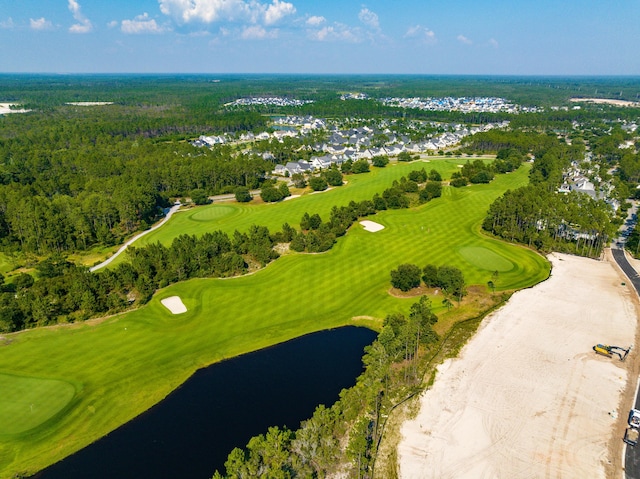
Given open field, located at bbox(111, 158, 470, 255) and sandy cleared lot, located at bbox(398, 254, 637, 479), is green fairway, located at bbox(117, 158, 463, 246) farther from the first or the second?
sandy cleared lot, located at bbox(398, 254, 637, 479)

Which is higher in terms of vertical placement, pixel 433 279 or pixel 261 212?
pixel 433 279

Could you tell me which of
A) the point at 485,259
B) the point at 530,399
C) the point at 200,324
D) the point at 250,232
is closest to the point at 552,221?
the point at 485,259

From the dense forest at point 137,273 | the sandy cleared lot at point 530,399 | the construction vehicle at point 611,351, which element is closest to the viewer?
the sandy cleared lot at point 530,399

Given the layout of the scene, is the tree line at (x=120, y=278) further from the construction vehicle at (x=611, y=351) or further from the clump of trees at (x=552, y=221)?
the construction vehicle at (x=611, y=351)

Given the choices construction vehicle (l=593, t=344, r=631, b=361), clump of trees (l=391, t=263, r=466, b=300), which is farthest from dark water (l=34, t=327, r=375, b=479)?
construction vehicle (l=593, t=344, r=631, b=361)


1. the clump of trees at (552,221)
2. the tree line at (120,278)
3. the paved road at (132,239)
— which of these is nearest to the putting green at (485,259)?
the clump of trees at (552,221)

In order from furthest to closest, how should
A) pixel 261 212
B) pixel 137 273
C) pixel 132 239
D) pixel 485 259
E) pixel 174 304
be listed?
pixel 261 212 < pixel 132 239 < pixel 485 259 < pixel 137 273 < pixel 174 304

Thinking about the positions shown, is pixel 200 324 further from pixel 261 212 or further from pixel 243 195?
pixel 243 195
